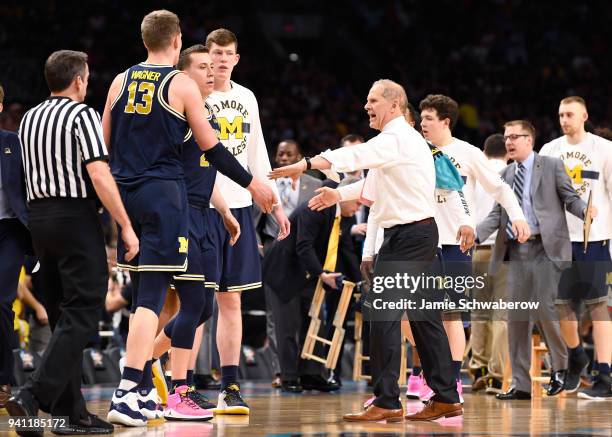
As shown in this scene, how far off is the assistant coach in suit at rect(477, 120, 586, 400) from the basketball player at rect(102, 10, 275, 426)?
3580mm

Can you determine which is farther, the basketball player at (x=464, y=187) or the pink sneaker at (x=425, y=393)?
the pink sneaker at (x=425, y=393)

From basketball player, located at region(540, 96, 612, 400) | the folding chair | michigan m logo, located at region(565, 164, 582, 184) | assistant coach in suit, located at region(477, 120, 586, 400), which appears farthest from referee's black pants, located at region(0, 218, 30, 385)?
michigan m logo, located at region(565, 164, 582, 184)

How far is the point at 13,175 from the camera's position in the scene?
7.20 m

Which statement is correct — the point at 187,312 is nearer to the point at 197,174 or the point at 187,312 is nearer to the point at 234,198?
the point at 197,174

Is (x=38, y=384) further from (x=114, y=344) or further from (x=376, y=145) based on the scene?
(x=114, y=344)

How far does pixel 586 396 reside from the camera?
29.0ft

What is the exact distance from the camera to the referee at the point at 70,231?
5.40m

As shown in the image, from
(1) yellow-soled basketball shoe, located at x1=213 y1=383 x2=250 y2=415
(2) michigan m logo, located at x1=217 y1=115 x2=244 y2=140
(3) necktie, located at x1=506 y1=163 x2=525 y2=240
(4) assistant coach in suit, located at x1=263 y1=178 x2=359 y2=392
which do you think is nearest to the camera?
(1) yellow-soled basketball shoe, located at x1=213 y1=383 x2=250 y2=415

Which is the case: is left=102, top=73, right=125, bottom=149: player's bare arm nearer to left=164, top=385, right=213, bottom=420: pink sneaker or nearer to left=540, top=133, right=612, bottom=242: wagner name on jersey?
left=164, top=385, right=213, bottom=420: pink sneaker

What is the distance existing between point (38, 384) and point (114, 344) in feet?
19.8

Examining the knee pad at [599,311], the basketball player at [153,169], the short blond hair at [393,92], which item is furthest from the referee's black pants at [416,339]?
the knee pad at [599,311]

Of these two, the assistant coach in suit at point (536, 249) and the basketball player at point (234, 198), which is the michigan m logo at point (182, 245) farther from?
the assistant coach in suit at point (536, 249)

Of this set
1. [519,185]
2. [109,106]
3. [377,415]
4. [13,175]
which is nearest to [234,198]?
[109,106]

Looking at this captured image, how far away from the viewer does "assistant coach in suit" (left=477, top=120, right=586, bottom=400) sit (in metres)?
8.97
